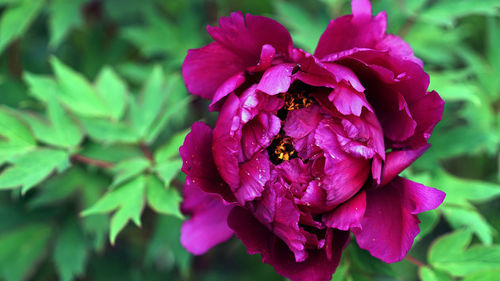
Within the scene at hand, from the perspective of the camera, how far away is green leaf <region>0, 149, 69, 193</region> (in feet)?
3.50

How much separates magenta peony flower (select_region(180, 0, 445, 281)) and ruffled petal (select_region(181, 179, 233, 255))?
0.30ft

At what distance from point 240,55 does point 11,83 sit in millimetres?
899

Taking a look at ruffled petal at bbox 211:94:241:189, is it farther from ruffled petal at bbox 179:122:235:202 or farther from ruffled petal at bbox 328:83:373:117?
ruffled petal at bbox 328:83:373:117

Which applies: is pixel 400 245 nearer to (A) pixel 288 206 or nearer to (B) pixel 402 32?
(A) pixel 288 206

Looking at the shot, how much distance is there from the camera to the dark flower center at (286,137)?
904 mm

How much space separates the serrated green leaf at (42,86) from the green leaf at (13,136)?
0.09 metres

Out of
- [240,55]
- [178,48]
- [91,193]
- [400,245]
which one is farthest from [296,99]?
[178,48]

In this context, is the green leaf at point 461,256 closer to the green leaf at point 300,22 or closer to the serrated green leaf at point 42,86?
the green leaf at point 300,22

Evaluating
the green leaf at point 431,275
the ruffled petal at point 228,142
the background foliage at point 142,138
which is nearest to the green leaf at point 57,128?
the background foliage at point 142,138

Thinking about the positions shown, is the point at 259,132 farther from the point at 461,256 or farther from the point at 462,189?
the point at 462,189

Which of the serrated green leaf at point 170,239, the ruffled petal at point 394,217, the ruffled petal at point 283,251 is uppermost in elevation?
the ruffled petal at point 394,217

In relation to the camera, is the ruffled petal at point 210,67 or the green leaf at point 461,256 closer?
the ruffled petal at point 210,67

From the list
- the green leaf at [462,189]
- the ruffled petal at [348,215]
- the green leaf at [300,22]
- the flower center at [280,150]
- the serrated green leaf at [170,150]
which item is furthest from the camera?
the green leaf at [300,22]

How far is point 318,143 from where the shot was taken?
0.87 m
